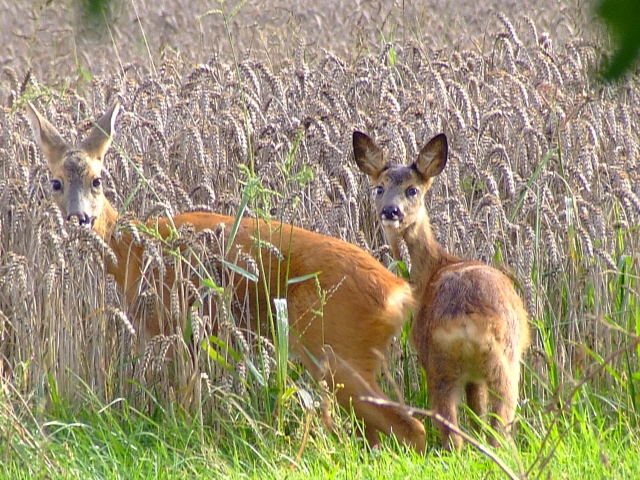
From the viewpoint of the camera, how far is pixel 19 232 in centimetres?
598

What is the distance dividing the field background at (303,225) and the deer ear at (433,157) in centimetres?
20

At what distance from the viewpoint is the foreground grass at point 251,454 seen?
13.8 ft

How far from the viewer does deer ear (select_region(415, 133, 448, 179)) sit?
19.0ft

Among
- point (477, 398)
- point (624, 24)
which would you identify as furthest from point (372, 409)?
point (624, 24)

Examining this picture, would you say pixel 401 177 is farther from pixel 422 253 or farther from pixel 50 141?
pixel 50 141

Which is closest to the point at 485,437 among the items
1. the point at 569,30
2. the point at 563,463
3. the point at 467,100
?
the point at 563,463

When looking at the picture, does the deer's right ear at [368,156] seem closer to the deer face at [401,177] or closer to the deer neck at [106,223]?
the deer face at [401,177]

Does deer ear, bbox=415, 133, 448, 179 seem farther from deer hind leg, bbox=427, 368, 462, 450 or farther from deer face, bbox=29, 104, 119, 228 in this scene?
deer face, bbox=29, 104, 119, 228

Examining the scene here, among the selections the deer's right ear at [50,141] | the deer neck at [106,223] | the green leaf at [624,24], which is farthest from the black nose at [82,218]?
the green leaf at [624,24]

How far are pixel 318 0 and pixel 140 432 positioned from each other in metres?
8.27

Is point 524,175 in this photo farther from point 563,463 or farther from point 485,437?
point 563,463

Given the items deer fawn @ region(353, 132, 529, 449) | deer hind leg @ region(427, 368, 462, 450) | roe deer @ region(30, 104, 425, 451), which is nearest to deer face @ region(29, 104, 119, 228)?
roe deer @ region(30, 104, 425, 451)

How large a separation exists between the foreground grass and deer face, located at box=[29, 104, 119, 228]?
136 centimetres

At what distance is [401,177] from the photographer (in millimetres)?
5887
